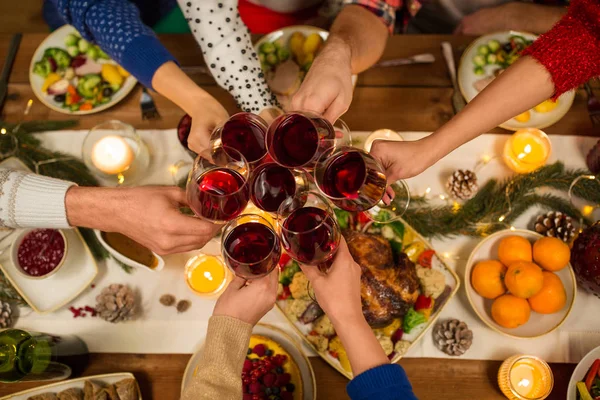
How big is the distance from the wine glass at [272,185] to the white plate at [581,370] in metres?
0.93

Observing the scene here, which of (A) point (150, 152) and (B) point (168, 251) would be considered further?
(A) point (150, 152)

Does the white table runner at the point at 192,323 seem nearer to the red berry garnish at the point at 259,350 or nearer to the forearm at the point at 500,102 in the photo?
the red berry garnish at the point at 259,350

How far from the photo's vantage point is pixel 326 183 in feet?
3.84

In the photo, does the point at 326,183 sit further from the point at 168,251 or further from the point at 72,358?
the point at 72,358

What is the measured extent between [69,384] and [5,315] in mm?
332

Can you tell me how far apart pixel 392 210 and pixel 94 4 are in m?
1.19

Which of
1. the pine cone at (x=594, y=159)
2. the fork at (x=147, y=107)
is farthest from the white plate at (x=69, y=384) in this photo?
the pine cone at (x=594, y=159)

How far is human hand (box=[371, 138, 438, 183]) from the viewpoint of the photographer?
121 cm

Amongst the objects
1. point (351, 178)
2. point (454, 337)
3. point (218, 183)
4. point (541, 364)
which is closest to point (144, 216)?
point (218, 183)

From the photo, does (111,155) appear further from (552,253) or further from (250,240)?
(552,253)

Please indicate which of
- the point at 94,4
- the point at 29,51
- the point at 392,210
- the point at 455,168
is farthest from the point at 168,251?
the point at 29,51

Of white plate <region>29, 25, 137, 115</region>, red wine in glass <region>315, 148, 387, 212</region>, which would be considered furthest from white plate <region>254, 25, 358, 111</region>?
red wine in glass <region>315, 148, 387, 212</region>

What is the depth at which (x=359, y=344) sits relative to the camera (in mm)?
1097

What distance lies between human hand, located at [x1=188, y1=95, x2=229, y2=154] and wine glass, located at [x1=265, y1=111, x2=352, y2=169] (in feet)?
0.67
